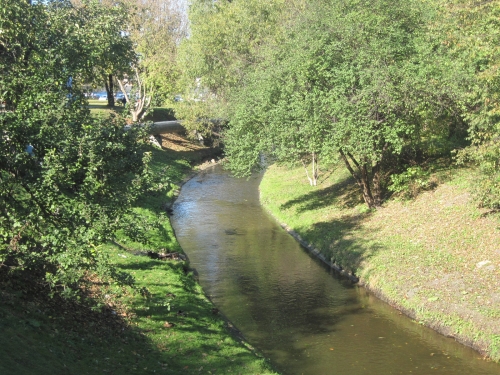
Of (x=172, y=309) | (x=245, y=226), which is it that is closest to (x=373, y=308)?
(x=172, y=309)

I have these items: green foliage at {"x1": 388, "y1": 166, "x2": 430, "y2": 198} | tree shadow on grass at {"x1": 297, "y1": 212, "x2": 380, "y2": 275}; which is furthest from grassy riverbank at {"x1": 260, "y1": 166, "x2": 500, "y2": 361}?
green foliage at {"x1": 388, "y1": 166, "x2": 430, "y2": 198}

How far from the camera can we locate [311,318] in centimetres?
2275

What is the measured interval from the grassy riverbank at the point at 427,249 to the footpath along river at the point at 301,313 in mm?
795

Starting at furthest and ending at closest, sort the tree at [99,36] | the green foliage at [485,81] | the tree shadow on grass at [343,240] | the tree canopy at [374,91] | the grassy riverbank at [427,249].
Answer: the tree shadow on grass at [343,240]
the tree canopy at [374,91]
the grassy riverbank at [427,249]
the green foliage at [485,81]
the tree at [99,36]

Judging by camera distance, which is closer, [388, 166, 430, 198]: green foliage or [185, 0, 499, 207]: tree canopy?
[185, 0, 499, 207]: tree canopy

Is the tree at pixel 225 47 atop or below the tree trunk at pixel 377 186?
atop

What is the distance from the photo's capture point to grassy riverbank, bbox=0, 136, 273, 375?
13781 mm

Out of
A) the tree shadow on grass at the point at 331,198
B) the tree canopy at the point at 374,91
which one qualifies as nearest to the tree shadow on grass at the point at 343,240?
the tree canopy at the point at 374,91

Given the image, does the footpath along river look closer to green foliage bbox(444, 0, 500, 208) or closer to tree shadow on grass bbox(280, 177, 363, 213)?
tree shadow on grass bbox(280, 177, 363, 213)

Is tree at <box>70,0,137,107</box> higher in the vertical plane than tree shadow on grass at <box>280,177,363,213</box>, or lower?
higher

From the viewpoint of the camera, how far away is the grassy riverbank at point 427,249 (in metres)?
21.2

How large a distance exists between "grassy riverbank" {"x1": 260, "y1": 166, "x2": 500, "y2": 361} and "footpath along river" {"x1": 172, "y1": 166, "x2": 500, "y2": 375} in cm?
79

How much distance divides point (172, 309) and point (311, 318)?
5.94 m

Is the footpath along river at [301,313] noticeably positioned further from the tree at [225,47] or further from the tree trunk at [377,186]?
the tree at [225,47]
